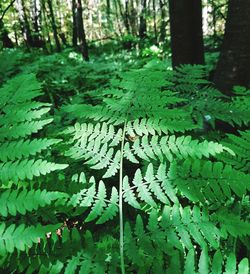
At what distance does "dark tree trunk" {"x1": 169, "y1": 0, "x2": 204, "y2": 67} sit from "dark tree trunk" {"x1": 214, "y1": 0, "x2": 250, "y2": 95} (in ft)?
2.58

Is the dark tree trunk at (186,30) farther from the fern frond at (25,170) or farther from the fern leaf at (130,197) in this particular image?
the fern frond at (25,170)

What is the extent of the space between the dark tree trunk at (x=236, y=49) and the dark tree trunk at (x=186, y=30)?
2.58 feet

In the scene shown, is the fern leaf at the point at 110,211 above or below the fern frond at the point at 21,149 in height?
below

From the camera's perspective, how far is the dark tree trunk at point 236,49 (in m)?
3.53

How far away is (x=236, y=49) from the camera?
143 inches

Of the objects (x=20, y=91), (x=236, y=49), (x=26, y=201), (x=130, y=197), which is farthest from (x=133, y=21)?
(x=26, y=201)

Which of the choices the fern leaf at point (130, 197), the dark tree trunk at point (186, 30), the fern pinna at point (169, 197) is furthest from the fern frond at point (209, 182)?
the dark tree trunk at point (186, 30)

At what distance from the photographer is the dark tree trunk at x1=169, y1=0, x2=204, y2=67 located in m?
4.35

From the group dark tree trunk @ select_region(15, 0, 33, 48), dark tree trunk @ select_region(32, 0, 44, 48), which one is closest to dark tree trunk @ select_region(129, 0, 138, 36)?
dark tree trunk @ select_region(32, 0, 44, 48)

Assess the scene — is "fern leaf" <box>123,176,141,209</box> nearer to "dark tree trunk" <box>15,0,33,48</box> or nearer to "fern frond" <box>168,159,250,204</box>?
"fern frond" <box>168,159,250,204</box>

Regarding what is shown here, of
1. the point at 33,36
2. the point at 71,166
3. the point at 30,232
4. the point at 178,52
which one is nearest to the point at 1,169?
the point at 30,232

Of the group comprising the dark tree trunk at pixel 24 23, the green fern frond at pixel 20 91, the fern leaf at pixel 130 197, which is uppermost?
the dark tree trunk at pixel 24 23

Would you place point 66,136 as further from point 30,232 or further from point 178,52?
point 178,52

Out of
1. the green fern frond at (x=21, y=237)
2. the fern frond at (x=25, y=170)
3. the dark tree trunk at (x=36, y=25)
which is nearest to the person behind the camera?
the green fern frond at (x=21, y=237)
